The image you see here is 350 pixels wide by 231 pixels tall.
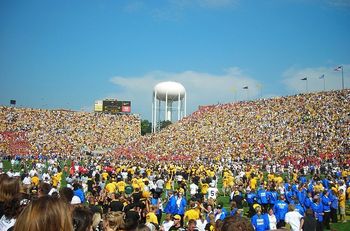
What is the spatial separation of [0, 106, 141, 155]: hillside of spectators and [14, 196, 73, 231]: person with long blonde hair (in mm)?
55836

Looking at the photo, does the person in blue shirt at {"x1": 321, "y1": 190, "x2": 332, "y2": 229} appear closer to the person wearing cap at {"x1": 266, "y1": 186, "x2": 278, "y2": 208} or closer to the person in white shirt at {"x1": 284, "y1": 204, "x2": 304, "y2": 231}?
the person wearing cap at {"x1": 266, "y1": 186, "x2": 278, "y2": 208}

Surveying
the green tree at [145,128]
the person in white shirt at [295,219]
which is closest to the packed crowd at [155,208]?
the person in white shirt at [295,219]

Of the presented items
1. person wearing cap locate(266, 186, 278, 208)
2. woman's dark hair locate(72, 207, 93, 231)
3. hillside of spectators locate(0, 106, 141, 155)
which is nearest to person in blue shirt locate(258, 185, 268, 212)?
person wearing cap locate(266, 186, 278, 208)

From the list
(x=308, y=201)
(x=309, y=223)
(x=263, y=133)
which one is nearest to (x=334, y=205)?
(x=308, y=201)

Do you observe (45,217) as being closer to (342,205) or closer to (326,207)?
(326,207)

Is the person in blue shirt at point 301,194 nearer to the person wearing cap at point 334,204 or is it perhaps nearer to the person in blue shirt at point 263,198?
the person wearing cap at point 334,204

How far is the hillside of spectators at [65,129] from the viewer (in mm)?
61656

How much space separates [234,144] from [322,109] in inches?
545

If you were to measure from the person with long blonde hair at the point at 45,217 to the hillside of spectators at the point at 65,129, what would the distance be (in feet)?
183

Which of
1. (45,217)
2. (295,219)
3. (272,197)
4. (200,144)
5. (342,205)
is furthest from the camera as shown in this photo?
(200,144)

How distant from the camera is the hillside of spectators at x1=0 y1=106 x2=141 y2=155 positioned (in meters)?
61.7

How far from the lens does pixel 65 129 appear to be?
227ft

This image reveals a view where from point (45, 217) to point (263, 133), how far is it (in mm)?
51622

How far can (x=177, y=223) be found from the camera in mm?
9539
